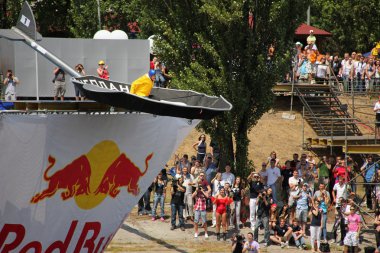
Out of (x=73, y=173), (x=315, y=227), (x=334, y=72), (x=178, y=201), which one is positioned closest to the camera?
(x=73, y=173)

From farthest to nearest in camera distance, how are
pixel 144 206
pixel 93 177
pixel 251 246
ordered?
1. pixel 144 206
2. pixel 251 246
3. pixel 93 177

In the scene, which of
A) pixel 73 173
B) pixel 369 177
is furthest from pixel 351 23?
pixel 73 173

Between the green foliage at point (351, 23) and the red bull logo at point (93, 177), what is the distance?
3745 centimetres

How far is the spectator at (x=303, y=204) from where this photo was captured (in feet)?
77.3

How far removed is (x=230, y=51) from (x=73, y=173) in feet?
49.0

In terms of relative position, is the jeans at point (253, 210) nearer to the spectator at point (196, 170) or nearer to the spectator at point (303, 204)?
the spectator at point (303, 204)

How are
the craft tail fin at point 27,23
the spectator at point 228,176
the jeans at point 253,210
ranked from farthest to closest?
the spectator at point 228,176 → the jeans at point 253,210 → the craft tail fin at point 27,23

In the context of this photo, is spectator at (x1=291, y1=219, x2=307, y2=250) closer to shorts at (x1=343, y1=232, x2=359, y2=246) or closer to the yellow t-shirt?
shorts at (x1=343, y1=232, x2=359, y2=246)

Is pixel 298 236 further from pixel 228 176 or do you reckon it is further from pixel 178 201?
pixel 178 201

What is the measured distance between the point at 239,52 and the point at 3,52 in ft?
21.3

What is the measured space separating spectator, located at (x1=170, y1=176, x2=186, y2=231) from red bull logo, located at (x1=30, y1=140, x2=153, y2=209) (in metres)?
11.5

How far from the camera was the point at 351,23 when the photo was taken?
2015 inches

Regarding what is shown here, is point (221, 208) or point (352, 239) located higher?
point (221, 208)

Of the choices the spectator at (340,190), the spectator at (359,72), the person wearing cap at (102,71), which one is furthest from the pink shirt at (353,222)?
the spectator at (359,72)
